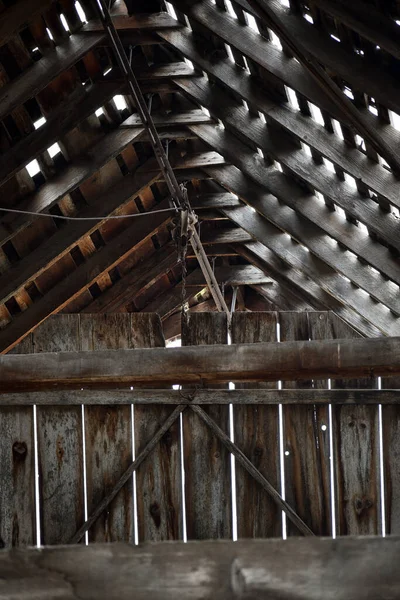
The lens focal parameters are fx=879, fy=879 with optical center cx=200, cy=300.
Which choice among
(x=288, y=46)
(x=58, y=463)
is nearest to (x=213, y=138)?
(x=288, y=46)

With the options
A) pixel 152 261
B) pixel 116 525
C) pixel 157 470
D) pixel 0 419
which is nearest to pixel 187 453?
pixel 157 470

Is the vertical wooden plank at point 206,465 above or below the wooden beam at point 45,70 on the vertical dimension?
below

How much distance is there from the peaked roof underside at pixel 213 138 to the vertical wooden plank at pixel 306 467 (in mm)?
1448

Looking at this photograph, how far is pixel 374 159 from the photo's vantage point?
5.77 metres

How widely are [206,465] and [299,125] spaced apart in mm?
2391

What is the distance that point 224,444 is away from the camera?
5535 mm

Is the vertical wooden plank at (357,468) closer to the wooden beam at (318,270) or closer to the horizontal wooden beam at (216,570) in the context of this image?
the wooden beam at (318,270)

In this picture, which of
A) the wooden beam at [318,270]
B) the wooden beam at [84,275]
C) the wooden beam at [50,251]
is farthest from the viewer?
the wooden beam at [84,275]

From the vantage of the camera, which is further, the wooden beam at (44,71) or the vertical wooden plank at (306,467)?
the wooden beam at (44,71)

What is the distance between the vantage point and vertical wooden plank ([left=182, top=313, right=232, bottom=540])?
546cm

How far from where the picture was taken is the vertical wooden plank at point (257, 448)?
17.9 feet

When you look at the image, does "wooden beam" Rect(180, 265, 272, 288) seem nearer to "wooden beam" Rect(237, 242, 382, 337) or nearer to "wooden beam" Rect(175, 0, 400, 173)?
"wooden beam" Rect(237, 242, 382, 337)

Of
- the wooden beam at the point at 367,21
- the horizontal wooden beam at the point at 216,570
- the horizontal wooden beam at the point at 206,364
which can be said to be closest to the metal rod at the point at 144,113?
the horizontal wooden beam at the point at 206,364

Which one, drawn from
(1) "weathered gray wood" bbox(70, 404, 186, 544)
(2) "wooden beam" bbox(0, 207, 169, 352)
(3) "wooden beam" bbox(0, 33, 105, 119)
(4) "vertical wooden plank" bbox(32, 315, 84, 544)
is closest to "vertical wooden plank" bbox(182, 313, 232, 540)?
(1) "weathered gray wood" bbox(70, 404, 186, 544)
